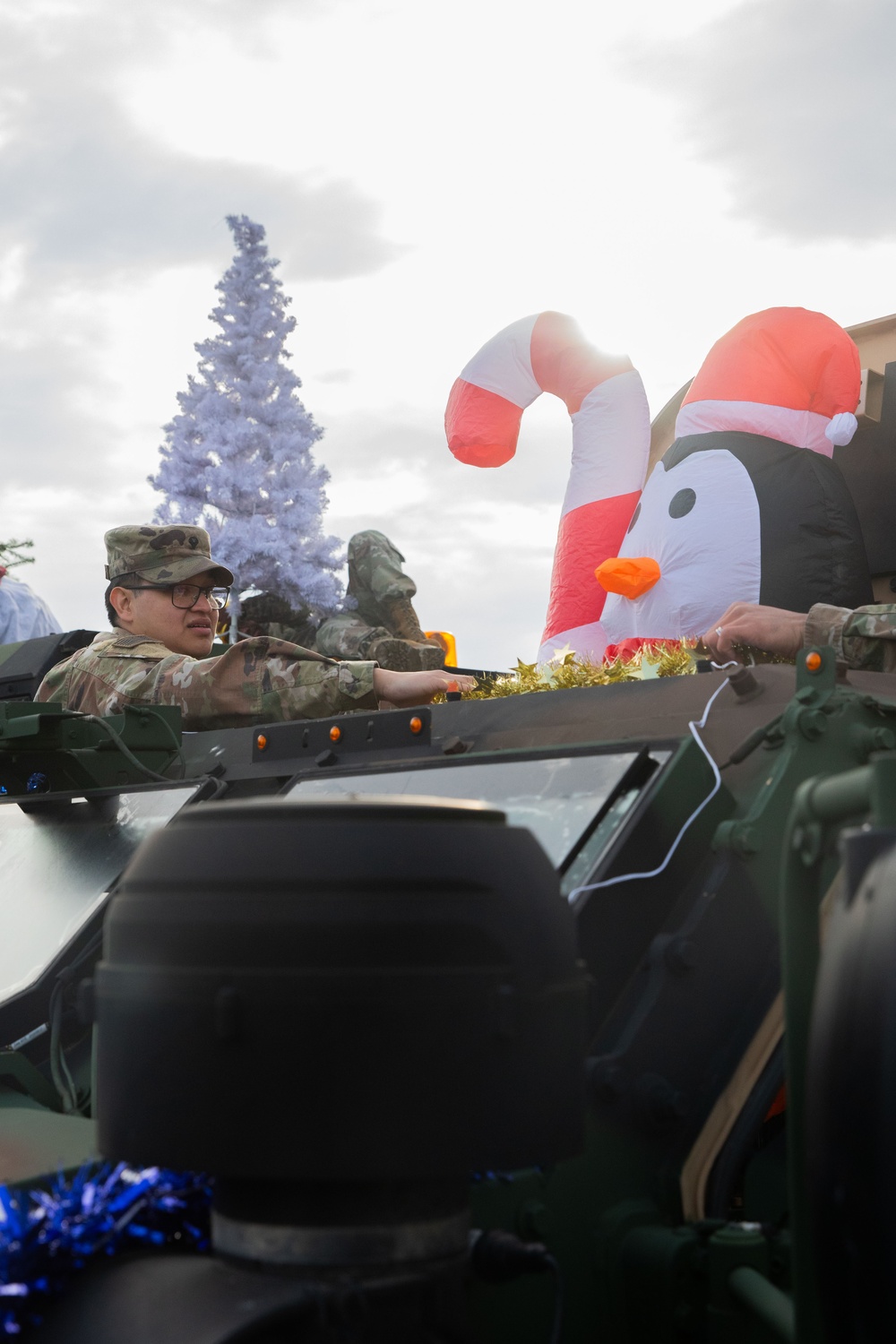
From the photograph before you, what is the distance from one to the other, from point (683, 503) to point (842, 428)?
605mm

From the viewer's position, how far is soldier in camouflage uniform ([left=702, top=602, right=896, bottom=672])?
319cm

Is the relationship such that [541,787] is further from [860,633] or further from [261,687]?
[261,687]

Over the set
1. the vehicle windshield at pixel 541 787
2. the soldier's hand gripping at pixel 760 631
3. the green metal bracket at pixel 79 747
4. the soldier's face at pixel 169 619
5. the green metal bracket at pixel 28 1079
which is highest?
the soldier's face at pixel 169 619

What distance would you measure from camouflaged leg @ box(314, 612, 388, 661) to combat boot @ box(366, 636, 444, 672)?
279 cm

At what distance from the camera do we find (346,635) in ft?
30.6

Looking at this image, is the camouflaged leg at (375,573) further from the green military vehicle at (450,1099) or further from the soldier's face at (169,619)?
the green military vehicle at (450,1099)

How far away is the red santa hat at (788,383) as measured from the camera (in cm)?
497

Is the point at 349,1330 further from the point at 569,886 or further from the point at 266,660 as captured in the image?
the point at 266,660

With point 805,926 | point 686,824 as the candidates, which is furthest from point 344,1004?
point 686,824

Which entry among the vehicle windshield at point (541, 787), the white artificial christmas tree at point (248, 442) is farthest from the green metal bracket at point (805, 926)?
the white artificial christmas tree at point (248, 442)

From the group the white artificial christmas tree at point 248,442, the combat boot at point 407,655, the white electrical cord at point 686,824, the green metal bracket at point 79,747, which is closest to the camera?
the white electrical cord at point 686,824

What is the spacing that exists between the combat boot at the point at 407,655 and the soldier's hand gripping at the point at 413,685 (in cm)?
171

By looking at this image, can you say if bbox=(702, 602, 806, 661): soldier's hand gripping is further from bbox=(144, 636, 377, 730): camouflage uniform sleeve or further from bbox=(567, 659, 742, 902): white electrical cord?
bbox=(144, 636, 377, 730): camouflage uniform sleeve

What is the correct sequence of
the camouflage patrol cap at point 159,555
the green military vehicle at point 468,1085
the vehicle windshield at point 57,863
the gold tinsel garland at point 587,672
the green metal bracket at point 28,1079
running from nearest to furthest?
the green military vehicle at point 468,1085
the green metal bracket at point 28,1079
the vehicle windshield at point 57,863
the gold tinsel garland at point 587,672
the camouflage patrol cap at point 159,555
